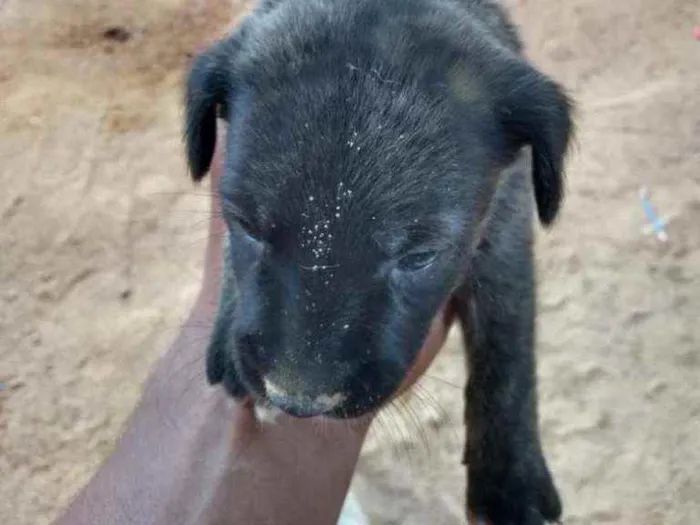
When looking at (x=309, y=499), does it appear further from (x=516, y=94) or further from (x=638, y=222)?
(x=638, y=222)

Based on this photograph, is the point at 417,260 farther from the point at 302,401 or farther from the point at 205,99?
the point at 205,99

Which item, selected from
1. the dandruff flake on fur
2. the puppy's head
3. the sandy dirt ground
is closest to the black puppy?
the puppy's head

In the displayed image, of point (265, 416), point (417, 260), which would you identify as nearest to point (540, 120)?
point (417, 260)

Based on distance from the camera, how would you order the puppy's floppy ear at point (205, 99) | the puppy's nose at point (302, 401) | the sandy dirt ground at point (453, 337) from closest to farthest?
the puppy's nose at point (302, 401), the puppy's floppy ear at point (205, 99), the sandy dirt ground at point (453, 337)

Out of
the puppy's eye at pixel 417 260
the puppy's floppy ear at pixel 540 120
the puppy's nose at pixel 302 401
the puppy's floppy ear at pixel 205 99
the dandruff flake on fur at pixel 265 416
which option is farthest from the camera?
the dandruff flake on fur at pixel 265 416

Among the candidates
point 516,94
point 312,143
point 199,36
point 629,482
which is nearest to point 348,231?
point 312,143

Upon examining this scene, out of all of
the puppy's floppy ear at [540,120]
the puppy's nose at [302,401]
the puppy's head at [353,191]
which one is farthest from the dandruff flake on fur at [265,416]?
the puppy's floppy ear at [540,120]

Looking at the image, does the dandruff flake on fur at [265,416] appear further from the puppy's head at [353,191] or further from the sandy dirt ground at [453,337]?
the puppy's head at [353,191]
